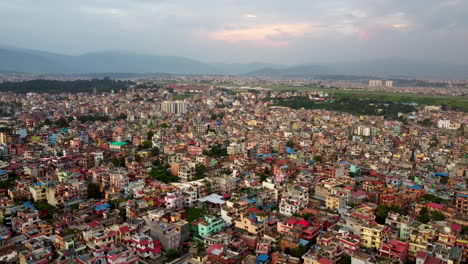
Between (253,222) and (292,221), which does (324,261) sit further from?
(253,222)

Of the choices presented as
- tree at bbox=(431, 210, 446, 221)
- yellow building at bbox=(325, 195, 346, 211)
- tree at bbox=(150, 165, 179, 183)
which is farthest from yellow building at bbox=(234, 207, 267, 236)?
tree at bbox=(431, 210, 446, 221)

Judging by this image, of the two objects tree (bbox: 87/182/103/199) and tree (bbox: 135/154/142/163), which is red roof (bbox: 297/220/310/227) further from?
tree (bbox: 135/154/142/163)

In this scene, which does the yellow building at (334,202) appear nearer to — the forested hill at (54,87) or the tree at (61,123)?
the tree at (61,123)

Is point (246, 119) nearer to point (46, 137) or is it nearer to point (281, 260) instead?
point (46, 137)

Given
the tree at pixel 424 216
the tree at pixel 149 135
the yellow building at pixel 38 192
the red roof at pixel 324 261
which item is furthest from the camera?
the tree at pixel 149 135

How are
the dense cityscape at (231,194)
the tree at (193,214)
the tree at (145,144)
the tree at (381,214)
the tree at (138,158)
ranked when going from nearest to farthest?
1. the dense cityscape at (231,194)
2. the tree at (381,214)
3. the tree at (193,214)
4. the tree at (138,158)
5. the tree at (145,144)

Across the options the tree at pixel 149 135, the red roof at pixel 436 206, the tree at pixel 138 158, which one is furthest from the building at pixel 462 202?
the tree at pixel 149 135

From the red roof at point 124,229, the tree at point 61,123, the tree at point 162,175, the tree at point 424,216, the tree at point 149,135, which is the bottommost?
the tree at point 162,175
